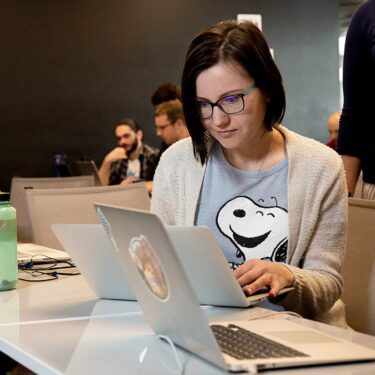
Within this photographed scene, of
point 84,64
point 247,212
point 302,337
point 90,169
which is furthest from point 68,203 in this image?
point 84,64

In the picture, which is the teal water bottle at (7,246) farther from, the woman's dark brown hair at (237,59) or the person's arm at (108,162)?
the person's arm at (108,162)

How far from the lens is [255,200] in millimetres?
2064

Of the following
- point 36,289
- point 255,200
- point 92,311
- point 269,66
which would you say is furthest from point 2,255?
point 269,66

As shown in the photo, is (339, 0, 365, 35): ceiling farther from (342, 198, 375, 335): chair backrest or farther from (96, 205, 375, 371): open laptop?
(96, 205, 375, 371): open laptop

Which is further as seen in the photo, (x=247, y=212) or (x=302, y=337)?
(x=247, y=212)

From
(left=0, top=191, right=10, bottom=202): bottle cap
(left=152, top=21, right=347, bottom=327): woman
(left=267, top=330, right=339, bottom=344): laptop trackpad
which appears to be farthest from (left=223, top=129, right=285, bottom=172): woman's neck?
(left=267, top=330, right=339, bottom=344): laptop trackpad

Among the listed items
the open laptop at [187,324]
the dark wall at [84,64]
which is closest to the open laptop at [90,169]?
the dark wall at [84,64]

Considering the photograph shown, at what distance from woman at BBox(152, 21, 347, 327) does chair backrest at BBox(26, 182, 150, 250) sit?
→ 1069 mm

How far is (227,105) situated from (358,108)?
2.37 ft

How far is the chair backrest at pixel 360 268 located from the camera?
207 cm

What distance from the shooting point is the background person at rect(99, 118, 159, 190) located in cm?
678

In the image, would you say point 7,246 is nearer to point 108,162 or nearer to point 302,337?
point 302,337

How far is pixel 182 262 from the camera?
151 cm

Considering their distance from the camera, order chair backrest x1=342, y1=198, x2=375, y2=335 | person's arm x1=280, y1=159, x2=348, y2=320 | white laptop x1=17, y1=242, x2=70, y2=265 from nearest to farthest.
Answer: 1. person's arm x1=280, y1=159, x2=348, y2=320
2. chair backrest x1=342, y1=198, x2=375, y2=335
3. white laptop x1=17, y1=242, x2=70, y2=265
